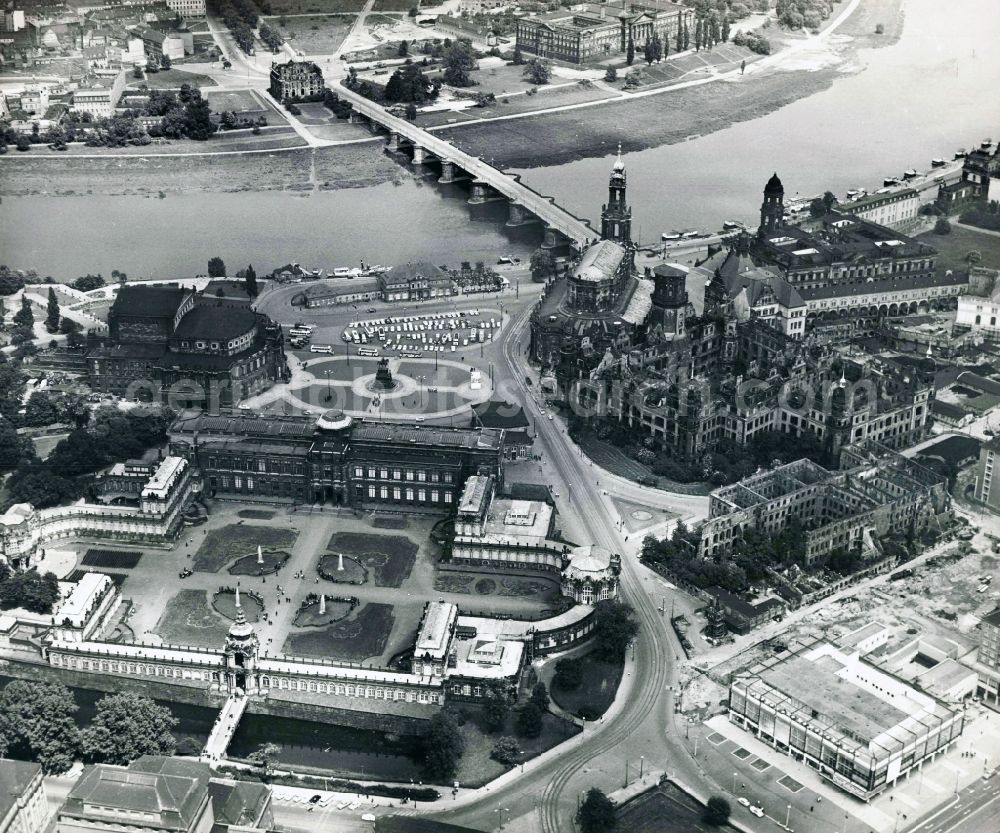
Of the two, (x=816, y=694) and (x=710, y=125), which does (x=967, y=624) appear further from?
(x=710, y=125)

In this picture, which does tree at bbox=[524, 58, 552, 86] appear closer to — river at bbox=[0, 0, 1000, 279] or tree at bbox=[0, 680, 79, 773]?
river at bbox=[0, 0, 1000, 279]

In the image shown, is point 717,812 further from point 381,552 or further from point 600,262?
point 600,262

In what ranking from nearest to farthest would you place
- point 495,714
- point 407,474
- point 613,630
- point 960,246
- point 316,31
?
1. point 495,714
2. point 613,630
3. point 407,474
4. point 960,246
5. point 316,31

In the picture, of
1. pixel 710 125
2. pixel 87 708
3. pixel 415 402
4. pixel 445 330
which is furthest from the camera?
pixel 710 125

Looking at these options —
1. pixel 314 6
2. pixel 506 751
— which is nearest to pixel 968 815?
pixel 506 751

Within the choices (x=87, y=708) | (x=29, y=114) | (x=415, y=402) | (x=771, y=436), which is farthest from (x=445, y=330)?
(x=29, y=114)

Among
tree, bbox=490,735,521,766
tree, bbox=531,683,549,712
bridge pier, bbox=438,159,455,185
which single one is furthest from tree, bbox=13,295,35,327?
tree, bbox=490,735,521,766
